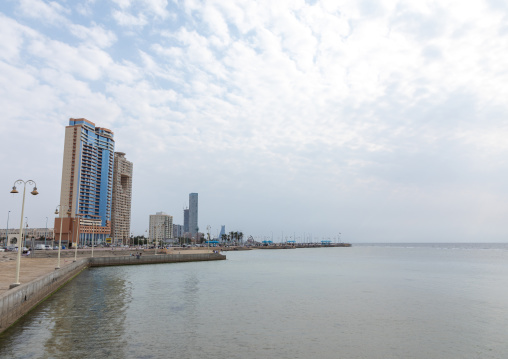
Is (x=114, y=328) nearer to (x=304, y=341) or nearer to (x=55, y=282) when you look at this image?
(x=304, y=341)

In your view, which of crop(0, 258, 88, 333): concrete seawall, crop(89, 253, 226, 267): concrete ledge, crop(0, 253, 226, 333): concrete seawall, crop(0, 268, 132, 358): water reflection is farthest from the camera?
crop(89, 253, 226, 267): concrete ledge

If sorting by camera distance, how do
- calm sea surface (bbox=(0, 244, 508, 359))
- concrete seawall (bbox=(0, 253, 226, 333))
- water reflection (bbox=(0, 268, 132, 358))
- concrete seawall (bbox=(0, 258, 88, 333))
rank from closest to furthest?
water reflection (bbox=(0, 268, 132, 358)) < calm sea surface (bbox=(0, 244, 508, 359)) < concrete seawall (bbox=(0, 258, 88, 333)) < concrete seawall (bbox=(0, 253, 226, 333))

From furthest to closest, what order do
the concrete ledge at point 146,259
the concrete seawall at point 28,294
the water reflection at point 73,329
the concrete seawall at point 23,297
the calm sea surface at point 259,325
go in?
the concrete ledge at point 146,259 → the concrete seawall at point 28,294 → the concrete seawall at point 23,297 → the calm sea surface at point 259,325 → the water reflection at point 73,329

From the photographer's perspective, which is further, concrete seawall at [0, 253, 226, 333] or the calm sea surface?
concrete seawall at [0, 253, 226, 333]

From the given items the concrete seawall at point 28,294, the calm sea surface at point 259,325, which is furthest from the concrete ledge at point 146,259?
the calm sea surface at point 259,325

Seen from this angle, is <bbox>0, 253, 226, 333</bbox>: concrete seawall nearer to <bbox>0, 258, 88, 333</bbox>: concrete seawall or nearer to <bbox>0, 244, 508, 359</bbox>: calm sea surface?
<bbox>0, 258, 88, 333</bbox>: concrete seawall

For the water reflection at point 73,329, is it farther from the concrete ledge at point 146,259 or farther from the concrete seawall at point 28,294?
the concrete ledge at point 146,259

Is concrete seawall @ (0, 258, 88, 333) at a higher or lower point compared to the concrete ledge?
higher

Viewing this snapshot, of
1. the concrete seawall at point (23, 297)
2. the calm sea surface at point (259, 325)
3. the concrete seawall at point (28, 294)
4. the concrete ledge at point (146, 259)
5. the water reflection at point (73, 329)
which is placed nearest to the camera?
the water reflection at point (73, 329)

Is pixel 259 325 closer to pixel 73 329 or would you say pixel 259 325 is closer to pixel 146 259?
pixel 73 329

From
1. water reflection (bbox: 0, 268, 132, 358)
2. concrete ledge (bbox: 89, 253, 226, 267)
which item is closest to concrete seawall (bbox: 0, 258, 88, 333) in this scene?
water reflection (bbox: 0, 268, 132, 358)

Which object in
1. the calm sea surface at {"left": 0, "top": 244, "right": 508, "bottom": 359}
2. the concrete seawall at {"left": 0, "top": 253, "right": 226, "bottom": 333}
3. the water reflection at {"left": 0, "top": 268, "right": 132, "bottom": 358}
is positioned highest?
the concrete seawall at {"left": 0, "top": 253, "right": 226, "bottom": 333}

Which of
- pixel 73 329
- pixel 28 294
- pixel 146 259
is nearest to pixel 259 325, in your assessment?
pixel 73 329

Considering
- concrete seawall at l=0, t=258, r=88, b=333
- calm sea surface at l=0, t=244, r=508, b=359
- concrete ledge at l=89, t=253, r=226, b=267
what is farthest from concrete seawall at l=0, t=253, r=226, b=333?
concrete ledge at l=89, t=253, r=226, b=267
